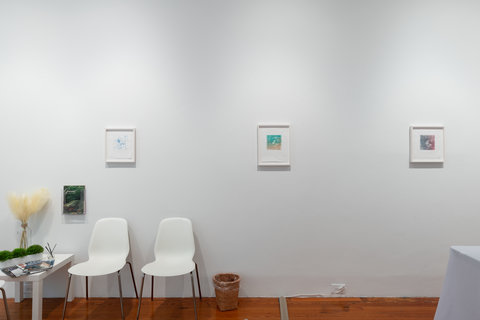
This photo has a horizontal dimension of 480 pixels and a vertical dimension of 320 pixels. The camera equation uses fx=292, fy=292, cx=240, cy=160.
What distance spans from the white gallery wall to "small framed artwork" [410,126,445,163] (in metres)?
0.07

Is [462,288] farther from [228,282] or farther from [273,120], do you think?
[273,120]

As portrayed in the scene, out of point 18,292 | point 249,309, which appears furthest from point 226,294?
point 18,292

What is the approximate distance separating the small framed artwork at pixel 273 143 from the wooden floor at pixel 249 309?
4.10ft

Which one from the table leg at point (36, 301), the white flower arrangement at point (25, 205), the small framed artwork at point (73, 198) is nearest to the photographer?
the table leg at point (36, 301)

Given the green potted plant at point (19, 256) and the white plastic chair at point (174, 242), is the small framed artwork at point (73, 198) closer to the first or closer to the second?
the green potted plant at point (19, 256)

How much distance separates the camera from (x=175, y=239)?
2.62m

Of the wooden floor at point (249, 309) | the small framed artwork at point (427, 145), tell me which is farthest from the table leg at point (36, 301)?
the small framed artwork at point (427, 145)

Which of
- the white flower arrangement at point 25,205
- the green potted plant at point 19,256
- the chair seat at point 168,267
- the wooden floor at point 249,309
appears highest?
the white flower arrangement at point 25,205

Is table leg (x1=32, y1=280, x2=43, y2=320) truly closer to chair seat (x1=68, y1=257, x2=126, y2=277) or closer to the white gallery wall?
chair seat (x1=68, y1=257, x2=126, y2=277)

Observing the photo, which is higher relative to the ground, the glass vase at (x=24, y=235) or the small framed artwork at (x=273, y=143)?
the small framed artwork at (x=273, y=143)

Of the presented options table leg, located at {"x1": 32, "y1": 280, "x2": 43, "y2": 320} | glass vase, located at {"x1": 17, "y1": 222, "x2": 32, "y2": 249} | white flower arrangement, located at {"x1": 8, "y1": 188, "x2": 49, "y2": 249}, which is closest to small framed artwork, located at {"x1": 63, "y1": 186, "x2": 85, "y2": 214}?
white flower arrangement, located at {"x1": 8, "y1": 188, "x2": 49, "y2": 249}

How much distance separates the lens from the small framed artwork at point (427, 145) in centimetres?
268

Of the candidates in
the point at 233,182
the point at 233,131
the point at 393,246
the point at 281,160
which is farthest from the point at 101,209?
the point at 393,246

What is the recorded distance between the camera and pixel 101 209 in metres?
2.68
